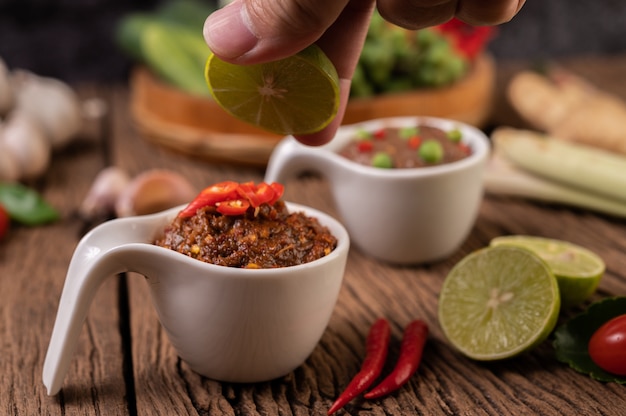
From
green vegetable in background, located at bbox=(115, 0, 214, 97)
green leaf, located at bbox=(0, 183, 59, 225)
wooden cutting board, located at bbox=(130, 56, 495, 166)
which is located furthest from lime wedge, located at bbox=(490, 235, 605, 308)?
green vegetable in background, located at bbox=(115, 0, 214, 97)

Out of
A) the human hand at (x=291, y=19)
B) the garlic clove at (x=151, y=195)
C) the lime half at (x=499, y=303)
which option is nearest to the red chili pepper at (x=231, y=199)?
the human hand at (x=291, y=19)

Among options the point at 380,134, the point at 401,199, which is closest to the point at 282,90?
the point at 401,199

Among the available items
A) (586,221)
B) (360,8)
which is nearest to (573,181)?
(586,221)

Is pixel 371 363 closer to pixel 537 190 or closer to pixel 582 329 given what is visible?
pixel 582 329

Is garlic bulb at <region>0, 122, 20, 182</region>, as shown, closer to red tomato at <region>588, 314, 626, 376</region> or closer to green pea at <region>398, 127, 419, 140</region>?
green pea at <region>398, 127, 419, 140</region>

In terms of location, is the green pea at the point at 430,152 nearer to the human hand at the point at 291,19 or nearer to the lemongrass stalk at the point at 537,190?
the lemongrass stalk at the point at 537,190

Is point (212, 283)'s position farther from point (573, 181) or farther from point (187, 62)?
point (187, 62)
